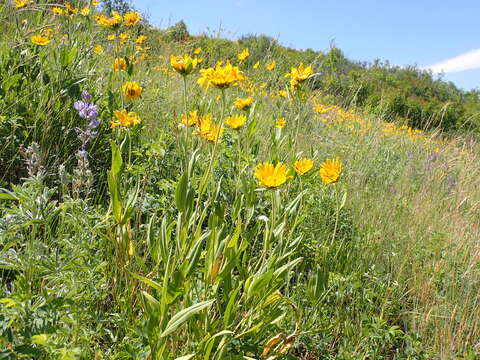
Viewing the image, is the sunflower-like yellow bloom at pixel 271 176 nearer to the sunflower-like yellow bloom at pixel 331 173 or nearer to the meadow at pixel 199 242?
the meadow at pixel 199 242

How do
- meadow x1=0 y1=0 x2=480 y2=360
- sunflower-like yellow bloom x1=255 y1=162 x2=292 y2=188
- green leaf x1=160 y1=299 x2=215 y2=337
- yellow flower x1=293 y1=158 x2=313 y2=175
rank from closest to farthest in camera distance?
green leaf x1=160 y1=299 x2=215 y2=337 → meadow x1=0 y1=0 x2=480 y2=360 → sunflower-like yellow bloom x1=255 y1=162 x2=292 y2=188 → yellow flower x1=293 y1=158 x2=313 y2=175

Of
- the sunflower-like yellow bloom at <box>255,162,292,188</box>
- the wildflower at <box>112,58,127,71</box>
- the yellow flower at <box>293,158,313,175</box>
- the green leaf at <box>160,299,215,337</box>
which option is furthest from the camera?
the wildflower at <box>112,58,127,71</box>

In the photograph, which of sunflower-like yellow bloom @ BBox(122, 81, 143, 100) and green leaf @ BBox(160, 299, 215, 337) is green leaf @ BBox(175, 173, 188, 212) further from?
sunflower-like yellow bloom @ BBox(122, 81, 143, 100)

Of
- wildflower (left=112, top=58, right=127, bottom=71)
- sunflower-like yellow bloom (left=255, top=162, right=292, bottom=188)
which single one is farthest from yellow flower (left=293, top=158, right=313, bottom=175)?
wildflower (left=112, top=58, right=127, bottom=71)

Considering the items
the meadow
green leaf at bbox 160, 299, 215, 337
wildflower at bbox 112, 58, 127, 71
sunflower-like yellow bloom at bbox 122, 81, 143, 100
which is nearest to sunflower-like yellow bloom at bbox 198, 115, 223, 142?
the meadow

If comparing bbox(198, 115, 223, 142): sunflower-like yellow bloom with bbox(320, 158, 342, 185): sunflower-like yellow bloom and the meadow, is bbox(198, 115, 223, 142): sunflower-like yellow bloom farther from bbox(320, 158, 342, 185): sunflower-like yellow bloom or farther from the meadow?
bbox(320, 158, 342, 185): sunflower-like yellow bloom

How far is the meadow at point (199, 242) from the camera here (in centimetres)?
97

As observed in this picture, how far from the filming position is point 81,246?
3.45 feet

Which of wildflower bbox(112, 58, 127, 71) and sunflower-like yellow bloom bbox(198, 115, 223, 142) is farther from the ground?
wildflower bbox(112, 58, 127, 71)

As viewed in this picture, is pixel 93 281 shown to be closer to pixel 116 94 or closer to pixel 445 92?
pixel 116 94

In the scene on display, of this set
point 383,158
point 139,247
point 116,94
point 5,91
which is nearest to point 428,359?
point 139,247

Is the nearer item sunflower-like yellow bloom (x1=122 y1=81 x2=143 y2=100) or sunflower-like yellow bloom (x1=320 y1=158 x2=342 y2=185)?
sunflower-like yellow bloom (x1=320 y1=158 x2=342 y2=185)

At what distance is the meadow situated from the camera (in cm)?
97

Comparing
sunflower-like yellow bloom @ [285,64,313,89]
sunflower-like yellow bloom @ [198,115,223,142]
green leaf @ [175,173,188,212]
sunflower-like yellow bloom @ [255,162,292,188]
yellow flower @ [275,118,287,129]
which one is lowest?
green leaf @ [175,173,188,212]
